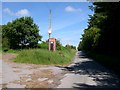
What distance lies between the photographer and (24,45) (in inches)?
2699

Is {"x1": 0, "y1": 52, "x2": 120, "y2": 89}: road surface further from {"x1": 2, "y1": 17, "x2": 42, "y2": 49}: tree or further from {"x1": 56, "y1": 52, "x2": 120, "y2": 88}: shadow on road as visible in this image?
{"x1": 2, "y1": 17, "x2": 42, "y2": 49}: tree

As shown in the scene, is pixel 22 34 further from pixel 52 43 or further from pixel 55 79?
pixel 55 79

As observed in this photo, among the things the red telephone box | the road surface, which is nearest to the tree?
the red telephone box

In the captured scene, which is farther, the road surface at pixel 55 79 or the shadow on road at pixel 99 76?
the shadow on road at pixel 99 76

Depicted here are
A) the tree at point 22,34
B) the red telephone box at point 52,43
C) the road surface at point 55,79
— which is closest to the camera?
the road surface at point 55,79

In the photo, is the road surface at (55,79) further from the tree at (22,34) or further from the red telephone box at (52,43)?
the tree at (22,34)

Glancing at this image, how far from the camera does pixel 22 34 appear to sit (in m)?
67.9

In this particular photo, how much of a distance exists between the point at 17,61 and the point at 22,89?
65.7ft

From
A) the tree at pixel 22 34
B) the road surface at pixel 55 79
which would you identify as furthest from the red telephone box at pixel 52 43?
the road surface at pixel 55 79

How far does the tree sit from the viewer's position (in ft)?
221

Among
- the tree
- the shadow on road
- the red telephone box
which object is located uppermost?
the tree

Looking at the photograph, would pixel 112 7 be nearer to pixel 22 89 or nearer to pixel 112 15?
pixel 112 15

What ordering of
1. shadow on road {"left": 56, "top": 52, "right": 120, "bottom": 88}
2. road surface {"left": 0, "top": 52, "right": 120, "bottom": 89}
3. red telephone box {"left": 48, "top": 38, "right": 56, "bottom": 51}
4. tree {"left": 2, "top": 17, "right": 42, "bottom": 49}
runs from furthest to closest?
tree {"left": 2, "top": 17, "right": 42, "bottom": 49} → red telephone box {"left": 48, "top": 38, "right": 56, "bottom": 51} → shadow on road {"left": 56, "top": 52, "right": 120, "bottom": 88} → road surface {"left": 0, "top": 52, "right": 120, "bottom": 89}

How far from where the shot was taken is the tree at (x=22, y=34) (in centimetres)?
6744
